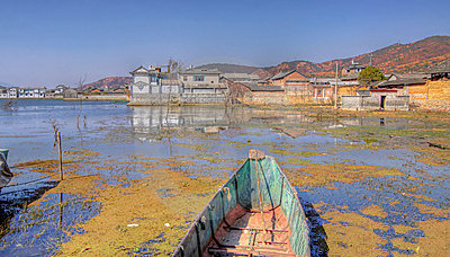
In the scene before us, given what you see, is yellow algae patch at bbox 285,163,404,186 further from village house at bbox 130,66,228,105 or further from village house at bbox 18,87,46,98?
village house at bbox 18,87,46,98

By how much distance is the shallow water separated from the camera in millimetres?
6562

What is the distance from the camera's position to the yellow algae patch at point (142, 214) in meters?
6.29

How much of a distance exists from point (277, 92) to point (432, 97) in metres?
30.1

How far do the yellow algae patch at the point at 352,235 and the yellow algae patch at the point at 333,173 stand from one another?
8.90 feet

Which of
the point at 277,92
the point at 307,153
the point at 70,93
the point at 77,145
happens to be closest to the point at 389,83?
the point at 277,92

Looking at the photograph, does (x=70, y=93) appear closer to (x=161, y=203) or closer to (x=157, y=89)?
(x=157, y=89)

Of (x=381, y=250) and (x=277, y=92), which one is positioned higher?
(x=277, y=92)

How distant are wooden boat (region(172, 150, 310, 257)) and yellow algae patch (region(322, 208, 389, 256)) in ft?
3.46

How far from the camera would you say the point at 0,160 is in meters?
8.91

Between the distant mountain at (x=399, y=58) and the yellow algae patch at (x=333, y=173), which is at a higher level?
the distant mountain at (x=399, y=58)

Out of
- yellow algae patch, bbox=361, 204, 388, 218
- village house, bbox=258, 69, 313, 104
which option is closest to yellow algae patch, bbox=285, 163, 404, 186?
yellow algae patch, bbox=361, 204, 388, 218

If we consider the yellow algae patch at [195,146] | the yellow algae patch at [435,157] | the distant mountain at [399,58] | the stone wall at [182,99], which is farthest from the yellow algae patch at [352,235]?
the distant mountain at [399,58]

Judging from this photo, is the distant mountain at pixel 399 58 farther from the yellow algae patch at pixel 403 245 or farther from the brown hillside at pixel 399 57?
the yellow algae patch at pixel 403 245

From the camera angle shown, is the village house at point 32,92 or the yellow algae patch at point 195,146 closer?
the yellow algae patch at point 195,146
